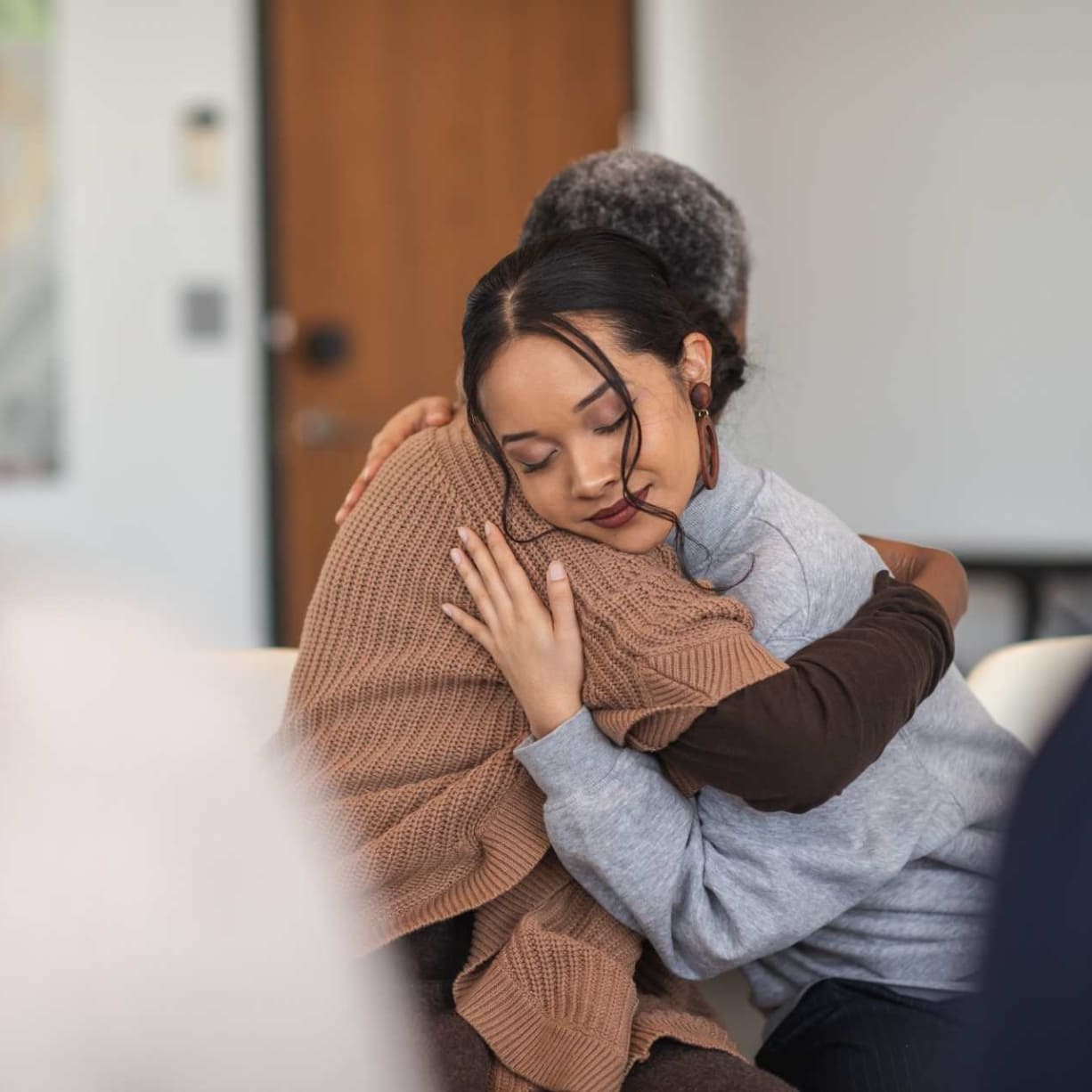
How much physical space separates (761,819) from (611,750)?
0.14 metres

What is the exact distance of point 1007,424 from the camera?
350 cm

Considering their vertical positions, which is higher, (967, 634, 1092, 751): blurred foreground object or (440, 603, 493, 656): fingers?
(440, 603, 493, 656): fingers

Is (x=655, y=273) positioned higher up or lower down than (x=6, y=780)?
higher up

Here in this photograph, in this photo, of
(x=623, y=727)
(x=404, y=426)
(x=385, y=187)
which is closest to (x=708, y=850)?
(x=623, y=727)

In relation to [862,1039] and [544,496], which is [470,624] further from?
[862,1039]

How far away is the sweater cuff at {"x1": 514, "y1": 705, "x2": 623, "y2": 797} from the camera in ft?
3.42

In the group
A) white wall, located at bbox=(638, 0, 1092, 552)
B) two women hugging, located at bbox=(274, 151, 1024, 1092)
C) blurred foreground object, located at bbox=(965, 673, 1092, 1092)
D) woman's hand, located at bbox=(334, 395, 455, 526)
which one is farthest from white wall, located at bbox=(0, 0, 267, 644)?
blurred foreground object, located at bbox=(965, 673, 1092, 1092)

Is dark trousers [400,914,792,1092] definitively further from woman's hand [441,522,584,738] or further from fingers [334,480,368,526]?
fingers [334,480,368,526]

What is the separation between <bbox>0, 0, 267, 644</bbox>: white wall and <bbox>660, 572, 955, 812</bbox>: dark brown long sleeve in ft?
9.67

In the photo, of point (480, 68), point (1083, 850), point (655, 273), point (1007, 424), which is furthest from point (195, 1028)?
point (480, 68)

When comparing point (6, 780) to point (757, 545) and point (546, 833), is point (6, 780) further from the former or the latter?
point (757, 545)

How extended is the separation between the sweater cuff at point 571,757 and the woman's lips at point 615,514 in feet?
0.46

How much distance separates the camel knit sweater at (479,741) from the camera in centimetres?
105

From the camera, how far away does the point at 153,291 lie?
387cm
